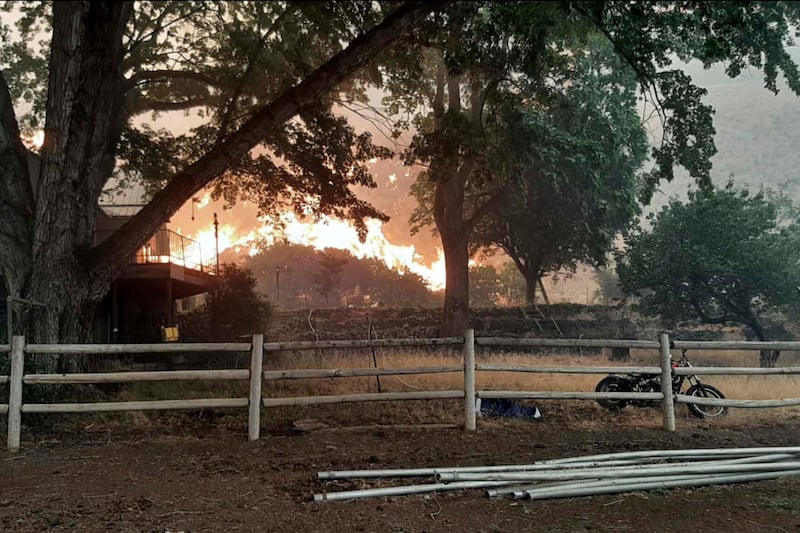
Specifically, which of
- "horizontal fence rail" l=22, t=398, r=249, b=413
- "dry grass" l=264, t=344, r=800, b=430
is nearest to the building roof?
"dry grass" l=264, t=344, r=800, b=430

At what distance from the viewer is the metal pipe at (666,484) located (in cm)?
557

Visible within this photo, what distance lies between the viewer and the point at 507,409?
31.1ft

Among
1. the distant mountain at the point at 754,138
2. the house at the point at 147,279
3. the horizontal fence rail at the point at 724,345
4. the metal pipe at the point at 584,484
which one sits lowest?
the metal pipe at the point at 584,484

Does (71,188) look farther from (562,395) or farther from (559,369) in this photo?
(562,395)

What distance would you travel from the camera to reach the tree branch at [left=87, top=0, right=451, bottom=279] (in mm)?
9406

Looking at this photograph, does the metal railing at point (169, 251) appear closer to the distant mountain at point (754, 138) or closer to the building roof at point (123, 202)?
the building roof at point (123, 202)

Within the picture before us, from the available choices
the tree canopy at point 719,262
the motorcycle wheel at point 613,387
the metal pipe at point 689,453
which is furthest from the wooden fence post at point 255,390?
the tree canopy at point 719,262

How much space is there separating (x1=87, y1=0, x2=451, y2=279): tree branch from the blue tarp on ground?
19.2 feet

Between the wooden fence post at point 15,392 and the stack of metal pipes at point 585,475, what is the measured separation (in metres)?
4.53

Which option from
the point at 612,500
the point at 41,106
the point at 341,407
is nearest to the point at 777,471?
the point at 612,500

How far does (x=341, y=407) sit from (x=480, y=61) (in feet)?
21.7

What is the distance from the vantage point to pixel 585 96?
2261 cm

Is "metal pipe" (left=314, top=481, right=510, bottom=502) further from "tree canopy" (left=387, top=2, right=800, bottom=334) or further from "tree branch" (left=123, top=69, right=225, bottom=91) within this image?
"tree branch" (left=123, top=69, right=225, bottom=91)

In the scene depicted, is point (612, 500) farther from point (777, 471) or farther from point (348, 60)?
point (348, 60)
